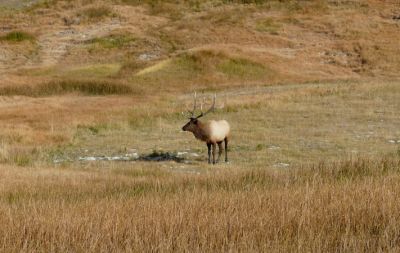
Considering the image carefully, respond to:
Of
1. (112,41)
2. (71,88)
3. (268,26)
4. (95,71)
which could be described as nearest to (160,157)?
(71,88)

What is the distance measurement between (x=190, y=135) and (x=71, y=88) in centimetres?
2565

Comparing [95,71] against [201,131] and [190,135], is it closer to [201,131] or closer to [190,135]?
Answer: [190,135]

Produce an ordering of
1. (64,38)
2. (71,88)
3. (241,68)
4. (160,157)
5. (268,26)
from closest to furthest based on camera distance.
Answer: (160,157)
(71,88)
(241,68)
(64,38)
(268,26)

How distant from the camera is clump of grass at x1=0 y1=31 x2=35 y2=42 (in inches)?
3039

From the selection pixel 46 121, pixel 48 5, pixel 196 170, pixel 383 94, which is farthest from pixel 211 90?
pixel 48 5

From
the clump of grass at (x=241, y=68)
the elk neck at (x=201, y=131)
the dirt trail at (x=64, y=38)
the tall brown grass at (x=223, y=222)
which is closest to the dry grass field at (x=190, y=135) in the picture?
the tall brown grass at (x=223, y=222)

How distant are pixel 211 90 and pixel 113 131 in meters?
23.8

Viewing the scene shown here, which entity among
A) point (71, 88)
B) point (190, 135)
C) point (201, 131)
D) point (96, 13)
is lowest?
point (71, 88)

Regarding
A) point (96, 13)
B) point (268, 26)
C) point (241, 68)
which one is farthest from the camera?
point (96, 13)

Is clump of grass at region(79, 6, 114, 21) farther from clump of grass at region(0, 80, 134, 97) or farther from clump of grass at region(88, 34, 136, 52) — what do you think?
clump of grass at region(0, 80, 134, 97)

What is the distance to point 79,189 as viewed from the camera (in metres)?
13.4

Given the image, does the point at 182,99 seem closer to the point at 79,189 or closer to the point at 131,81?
the point at 131,81

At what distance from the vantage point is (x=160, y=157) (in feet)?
72.8

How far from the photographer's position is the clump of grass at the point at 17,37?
3039 inches
